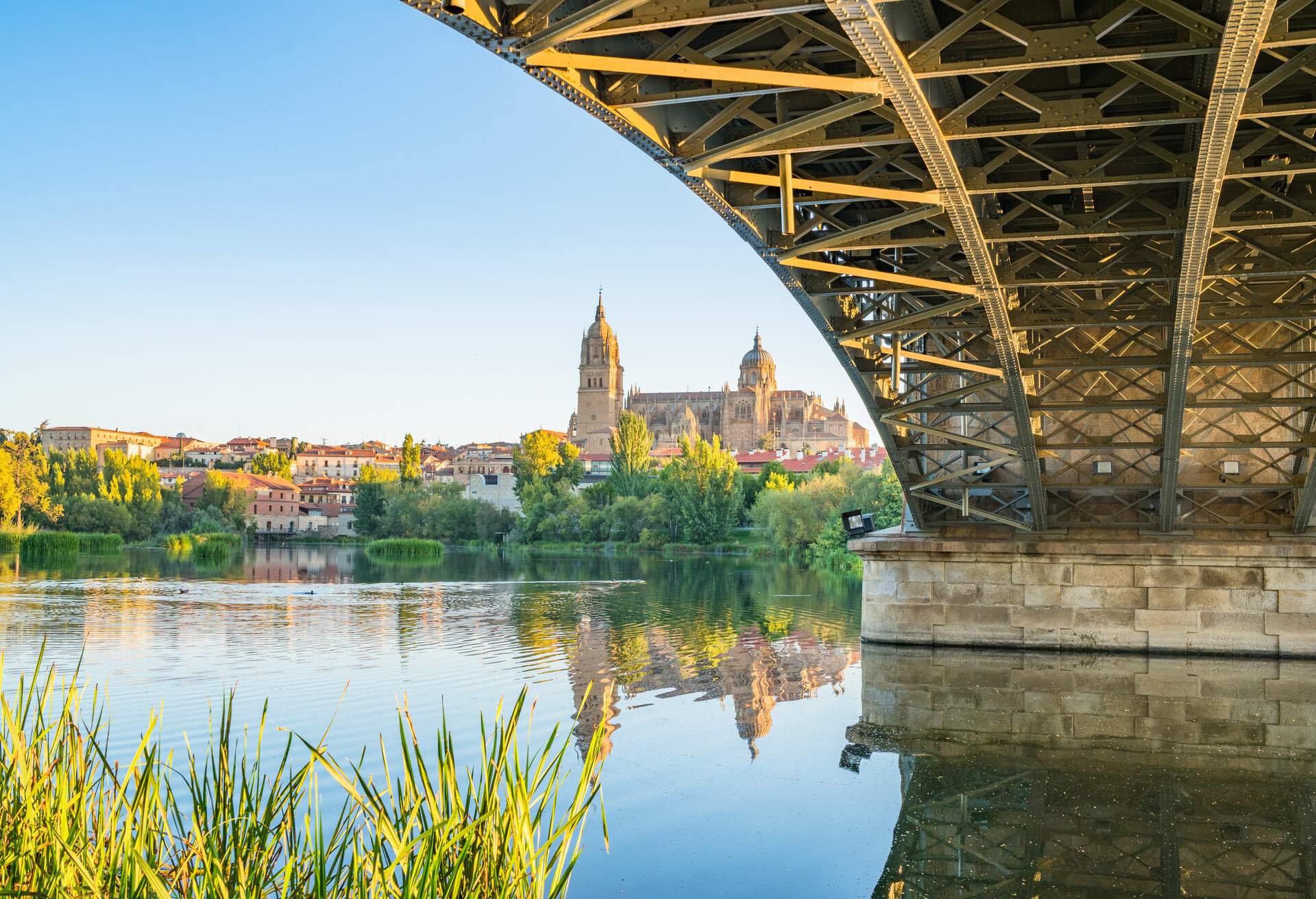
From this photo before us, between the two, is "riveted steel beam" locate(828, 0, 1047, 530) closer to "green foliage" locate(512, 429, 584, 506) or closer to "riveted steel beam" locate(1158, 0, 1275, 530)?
"riveted steel beam" locate(1158, 0, 1275, 530)

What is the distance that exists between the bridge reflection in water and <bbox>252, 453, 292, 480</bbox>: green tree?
143m

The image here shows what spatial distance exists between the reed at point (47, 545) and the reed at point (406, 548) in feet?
53.2

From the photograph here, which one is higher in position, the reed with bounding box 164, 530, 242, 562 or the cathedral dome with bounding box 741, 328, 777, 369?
the cathedral dome with bounding box 741, 328, 777, 369

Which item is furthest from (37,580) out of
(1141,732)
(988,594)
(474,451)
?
(474,451)

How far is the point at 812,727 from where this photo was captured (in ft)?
42.9

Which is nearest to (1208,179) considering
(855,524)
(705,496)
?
(855,524)

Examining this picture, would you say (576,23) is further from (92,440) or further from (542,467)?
(92,440)

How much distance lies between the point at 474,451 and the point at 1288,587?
15650 centimetres

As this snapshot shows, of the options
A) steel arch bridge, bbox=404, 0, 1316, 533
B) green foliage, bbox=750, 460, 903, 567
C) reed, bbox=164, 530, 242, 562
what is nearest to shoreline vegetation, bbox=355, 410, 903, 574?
green foliage, bbox=750, 460, 903, 567

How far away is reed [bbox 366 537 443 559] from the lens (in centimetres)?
6706

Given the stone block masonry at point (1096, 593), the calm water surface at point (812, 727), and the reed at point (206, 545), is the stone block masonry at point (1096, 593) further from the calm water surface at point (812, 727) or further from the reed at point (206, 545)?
the reed at point (206, 545)

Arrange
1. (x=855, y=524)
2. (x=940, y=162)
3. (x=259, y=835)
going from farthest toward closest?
1. (x=855, y=524)
2. (x=940, y=162)
3. (x=259, y=835)

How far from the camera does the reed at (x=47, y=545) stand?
53.2m

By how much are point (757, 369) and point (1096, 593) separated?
16350 centimetres
